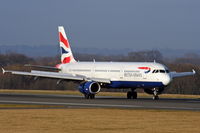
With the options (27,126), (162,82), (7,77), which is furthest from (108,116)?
(7,77)

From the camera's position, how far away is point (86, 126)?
1291 inches

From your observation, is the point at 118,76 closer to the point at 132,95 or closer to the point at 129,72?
the point at 129,72

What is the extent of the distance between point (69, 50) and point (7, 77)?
42.2 meters

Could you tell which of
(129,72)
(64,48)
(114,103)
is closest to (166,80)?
(129,72)

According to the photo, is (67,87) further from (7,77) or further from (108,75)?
(108,75)

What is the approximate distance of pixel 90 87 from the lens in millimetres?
64500

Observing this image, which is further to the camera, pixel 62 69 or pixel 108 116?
pixel 62 69

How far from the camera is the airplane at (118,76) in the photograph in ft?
209

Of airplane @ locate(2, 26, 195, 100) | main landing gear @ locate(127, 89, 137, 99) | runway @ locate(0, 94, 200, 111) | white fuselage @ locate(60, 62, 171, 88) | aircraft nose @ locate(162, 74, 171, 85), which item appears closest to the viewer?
runway @ locate(0, 94, 200, 111)

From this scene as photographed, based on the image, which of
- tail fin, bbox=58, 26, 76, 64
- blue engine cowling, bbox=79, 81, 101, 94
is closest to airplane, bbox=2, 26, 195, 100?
blue engine cowling, bbox=79, 81, 101, 94

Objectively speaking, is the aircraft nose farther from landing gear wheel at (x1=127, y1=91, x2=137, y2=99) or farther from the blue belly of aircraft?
landing gear wheel at (x1=127, y1=91, x2=137, y2=99)

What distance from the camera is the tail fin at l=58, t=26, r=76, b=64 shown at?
7541 cm

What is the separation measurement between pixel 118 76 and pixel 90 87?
3293 millimetres

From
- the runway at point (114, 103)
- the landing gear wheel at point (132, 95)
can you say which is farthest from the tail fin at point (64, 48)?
the runway at point (114, 103)
